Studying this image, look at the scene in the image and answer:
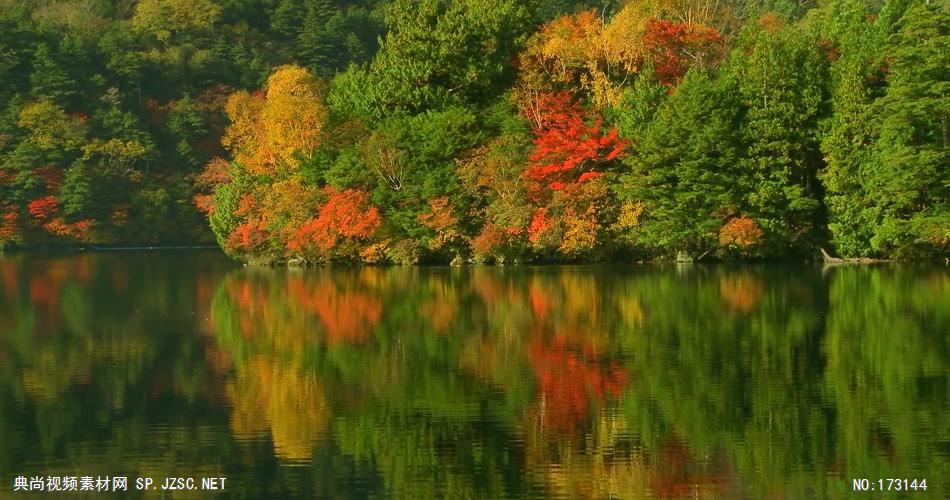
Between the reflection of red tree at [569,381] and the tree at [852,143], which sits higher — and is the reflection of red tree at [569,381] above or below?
below

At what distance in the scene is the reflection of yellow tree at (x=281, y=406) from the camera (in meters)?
14.2

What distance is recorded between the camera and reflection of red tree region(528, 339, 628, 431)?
1526 centimetres

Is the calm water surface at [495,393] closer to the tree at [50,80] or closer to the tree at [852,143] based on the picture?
the tree at [852,143]

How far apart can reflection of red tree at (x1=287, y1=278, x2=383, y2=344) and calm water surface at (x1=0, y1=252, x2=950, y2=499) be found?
189 millimetres

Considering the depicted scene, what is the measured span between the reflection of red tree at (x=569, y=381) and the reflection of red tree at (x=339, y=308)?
442cm

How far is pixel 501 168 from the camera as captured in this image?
46.1 meters

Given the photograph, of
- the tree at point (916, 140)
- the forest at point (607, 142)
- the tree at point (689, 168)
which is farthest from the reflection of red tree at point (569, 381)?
the forest at point (607, 142)

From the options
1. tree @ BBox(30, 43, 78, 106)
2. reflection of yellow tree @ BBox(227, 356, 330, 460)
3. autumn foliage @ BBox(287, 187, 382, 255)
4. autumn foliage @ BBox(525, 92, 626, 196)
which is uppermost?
tree @ BBox(30, 43, 78, 106)

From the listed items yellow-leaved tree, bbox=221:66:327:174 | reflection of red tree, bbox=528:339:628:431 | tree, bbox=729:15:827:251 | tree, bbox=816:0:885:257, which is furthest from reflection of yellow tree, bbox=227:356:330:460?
yellow-leaved tree, bbox=221:66:327:174

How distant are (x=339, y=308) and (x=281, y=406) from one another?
13.1m

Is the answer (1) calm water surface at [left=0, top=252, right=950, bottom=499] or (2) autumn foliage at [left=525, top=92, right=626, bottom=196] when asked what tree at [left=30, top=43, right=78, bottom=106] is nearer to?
(2) autumn foliage at [left=525, top=92, right=626, bottom=196]

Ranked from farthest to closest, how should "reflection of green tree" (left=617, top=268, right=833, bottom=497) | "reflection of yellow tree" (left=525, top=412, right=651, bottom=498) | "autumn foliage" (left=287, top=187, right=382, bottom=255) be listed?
1. "autumn foliage" (left=287, top=187, right=382, bottom=255)
2. "reflection of green tree" (left=617, top=268, right=833, bottom=497)
3. "reflection of yellow tree" (left=525, top=412, right=651, bottom=498)

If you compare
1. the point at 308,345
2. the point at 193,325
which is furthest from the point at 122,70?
the point at 308,345

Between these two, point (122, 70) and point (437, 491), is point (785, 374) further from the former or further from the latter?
point (122, 70)
